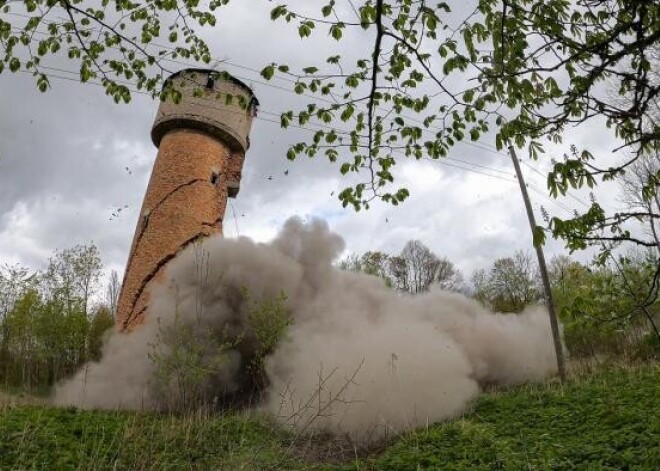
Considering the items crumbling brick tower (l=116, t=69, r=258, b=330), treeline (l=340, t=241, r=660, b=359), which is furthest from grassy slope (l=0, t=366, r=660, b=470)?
crumbling brick tower (l=116, t=69, r=258, b=330)

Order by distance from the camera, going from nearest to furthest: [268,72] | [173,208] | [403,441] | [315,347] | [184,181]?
[268,72]
[403,441]
[315,347]
[173,208]
[184,181]

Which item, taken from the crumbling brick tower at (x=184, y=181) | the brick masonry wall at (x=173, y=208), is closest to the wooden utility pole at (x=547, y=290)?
the crumbling brick tower at (x=184, y=181)

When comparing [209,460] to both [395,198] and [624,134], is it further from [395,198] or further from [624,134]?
[624,134]

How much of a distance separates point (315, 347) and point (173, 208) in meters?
5.75

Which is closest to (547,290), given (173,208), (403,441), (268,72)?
(403,441)

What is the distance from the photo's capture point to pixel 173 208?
13195 mm

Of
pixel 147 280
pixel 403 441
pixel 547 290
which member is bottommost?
pixel 403 441

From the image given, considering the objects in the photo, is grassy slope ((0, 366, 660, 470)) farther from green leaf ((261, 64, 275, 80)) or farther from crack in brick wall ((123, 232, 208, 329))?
crack in brick wall ((123, 232, 208, 329))

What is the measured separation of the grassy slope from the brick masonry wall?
5636mm

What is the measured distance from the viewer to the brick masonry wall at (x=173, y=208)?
12727mm

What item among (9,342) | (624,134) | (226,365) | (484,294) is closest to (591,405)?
(624,134)

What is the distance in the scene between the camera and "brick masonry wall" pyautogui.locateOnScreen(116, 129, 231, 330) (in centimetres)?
1273

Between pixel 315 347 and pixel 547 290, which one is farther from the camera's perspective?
pixel 547 290

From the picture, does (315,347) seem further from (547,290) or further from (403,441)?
(547,290)
